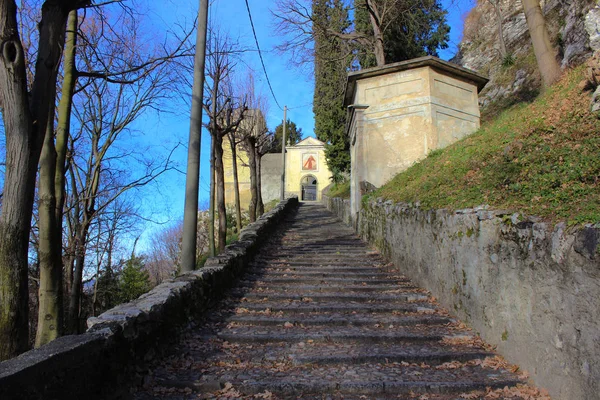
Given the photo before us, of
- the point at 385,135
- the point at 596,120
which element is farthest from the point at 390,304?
the point at 385,135

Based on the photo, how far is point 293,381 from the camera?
350 cm

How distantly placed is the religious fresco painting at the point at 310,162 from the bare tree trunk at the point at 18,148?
39460 millimetres

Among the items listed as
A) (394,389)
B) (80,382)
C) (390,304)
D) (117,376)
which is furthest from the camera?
(390,304)

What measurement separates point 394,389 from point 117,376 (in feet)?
7.63

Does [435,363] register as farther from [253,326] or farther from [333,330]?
[253,326]

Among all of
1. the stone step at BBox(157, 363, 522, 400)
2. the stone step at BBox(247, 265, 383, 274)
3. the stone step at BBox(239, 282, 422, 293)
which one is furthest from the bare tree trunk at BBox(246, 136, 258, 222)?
the stone step at BBox(157, 363, 522, 400)

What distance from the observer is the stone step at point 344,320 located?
16.2 feet

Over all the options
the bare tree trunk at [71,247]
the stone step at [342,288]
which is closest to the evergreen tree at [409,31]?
the bare tree trunk at [71,247]

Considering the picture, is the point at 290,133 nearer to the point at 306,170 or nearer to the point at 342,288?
the point at 306,170

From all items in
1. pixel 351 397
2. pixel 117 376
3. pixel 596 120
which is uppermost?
pixel 596 120

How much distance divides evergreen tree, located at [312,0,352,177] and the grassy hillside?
1388 cm

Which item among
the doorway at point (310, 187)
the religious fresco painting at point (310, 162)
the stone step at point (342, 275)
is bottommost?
the stone step at point (342, 275)

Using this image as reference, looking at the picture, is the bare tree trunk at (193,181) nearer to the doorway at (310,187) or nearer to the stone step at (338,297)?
the stone step at (338,297)

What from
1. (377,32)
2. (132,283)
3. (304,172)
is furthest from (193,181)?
(304,172)
